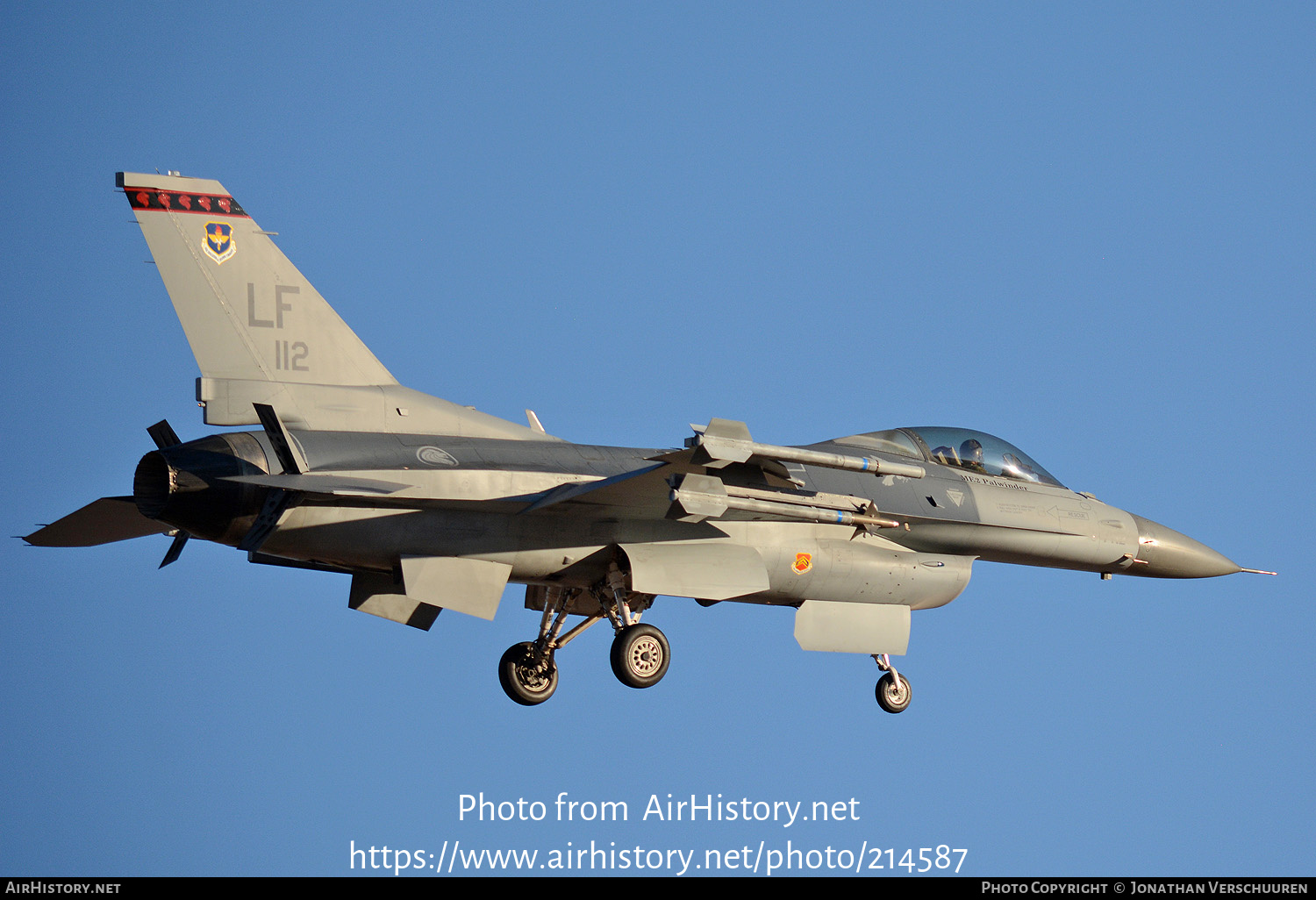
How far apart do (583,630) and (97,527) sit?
5.14 meters

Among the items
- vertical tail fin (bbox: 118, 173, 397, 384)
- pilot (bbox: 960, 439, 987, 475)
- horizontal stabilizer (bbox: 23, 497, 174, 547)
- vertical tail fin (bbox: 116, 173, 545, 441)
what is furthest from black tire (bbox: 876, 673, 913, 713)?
horizontal stabilizer (bbox: 23, 497, 174, 547)

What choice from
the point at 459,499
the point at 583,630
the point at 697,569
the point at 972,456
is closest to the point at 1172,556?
the point at 972,456

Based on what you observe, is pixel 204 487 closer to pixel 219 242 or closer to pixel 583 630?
pixel 219 242

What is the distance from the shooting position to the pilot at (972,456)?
16.9m

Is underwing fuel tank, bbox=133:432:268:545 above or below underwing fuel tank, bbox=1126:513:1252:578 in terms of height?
below

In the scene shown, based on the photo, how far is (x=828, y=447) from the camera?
16.5 metres

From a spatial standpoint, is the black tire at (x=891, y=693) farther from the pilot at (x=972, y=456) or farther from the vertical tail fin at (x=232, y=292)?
the vertical tail fin at (x=232, y=292)

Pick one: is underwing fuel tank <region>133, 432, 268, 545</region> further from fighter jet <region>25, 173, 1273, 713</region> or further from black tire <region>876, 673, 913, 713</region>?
black tire <region>876, 673, 913, 713</region>

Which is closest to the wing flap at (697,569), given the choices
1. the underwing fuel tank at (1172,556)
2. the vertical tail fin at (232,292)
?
the vertical tail fin at (232,292)

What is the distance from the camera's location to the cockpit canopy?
1683cm

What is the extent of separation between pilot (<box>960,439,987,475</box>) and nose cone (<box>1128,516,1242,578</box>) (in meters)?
2.19

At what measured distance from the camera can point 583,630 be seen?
16.0 meters

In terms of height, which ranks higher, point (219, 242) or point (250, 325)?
point (219, 242)

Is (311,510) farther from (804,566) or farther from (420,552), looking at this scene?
(804,566)
